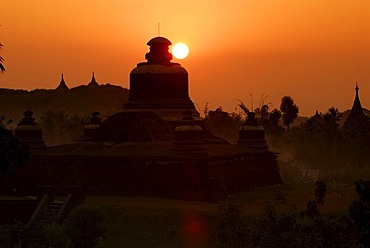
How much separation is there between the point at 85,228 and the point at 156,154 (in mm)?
11947

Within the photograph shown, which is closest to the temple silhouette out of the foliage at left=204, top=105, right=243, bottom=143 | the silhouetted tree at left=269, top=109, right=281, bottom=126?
the foliage at left=204, top=105, right=243, bottom=143

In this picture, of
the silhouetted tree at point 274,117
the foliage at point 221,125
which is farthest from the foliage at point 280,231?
the silhouetted tree at point 274,117

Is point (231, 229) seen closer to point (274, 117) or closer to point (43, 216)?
point (43, 216)

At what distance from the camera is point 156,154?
151 feet

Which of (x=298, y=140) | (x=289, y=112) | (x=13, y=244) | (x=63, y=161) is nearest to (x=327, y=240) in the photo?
(x=13, y=244)

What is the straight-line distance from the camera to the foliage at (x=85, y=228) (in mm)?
34094

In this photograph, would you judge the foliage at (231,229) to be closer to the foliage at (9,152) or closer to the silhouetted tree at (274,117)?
the foliage at (9,152)

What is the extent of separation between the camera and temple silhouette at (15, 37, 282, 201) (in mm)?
45438

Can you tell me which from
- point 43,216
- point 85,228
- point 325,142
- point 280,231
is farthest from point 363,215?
point 325,142

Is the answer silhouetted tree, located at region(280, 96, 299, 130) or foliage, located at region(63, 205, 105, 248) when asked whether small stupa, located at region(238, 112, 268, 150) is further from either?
silhouetted tree, located at region(280, 96, 299, 130)

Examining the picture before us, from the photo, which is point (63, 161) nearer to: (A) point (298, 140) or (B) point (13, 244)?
(B) point (13, 244)

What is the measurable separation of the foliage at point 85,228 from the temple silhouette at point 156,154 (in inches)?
337

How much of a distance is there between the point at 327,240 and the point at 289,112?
89.6 m

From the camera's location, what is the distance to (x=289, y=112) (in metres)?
122
